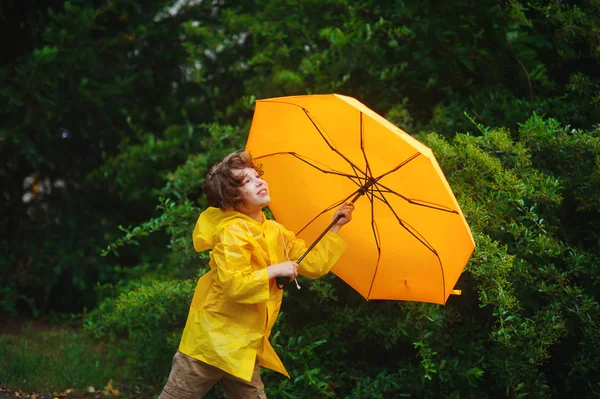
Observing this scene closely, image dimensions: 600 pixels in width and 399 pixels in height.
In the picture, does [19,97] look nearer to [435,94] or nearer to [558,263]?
[435,94]

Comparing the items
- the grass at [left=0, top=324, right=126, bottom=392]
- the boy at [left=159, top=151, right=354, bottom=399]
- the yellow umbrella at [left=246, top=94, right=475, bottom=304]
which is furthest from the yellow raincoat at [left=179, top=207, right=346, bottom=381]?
the grass at [left=0, top=324, right=126, bottom=392]

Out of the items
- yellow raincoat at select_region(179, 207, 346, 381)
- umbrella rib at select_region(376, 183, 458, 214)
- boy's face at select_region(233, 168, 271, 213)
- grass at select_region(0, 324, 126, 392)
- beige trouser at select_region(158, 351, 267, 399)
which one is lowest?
grass at select_region(0, 324, 126, 392)

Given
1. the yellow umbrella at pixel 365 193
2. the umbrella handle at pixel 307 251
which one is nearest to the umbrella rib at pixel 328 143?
the yellow umbrella at pixel 365 193

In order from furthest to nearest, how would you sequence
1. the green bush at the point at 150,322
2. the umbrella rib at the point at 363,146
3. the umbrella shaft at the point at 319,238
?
the green bush at the point at 150,322
the umbrella shaft at the point at 319,238
the umbrella rib at the point at 363,146

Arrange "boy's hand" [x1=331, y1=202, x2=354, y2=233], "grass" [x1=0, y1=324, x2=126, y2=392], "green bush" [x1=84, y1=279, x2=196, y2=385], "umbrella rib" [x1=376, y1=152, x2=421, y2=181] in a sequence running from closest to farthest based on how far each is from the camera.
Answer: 1. "umbrella rib" [x1=376, y1=152, x2=421, y2=181]
2. "boy's hand" [x1=331, y1=202, x2=354, y2=233]
3. "green bush" [x1=84, y1=279, x2=196, y2=385]
4. "grass" [x1=0, y1=324, x2=126, y2=392]

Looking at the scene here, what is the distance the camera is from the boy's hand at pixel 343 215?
3076mm

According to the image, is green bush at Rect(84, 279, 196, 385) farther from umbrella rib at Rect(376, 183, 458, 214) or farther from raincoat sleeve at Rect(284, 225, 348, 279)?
umbrella rib at Rect(376, 183, 458, 214)

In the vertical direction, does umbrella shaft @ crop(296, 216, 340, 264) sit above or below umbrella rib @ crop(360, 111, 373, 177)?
below

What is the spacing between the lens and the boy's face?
295 cm

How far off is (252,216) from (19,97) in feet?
10.2

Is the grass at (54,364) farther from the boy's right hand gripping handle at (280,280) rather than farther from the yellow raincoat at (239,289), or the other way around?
the boy's right hand gripping handle at (280,280)

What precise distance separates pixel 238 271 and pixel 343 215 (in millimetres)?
602

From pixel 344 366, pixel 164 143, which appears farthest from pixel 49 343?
pixel 344 366

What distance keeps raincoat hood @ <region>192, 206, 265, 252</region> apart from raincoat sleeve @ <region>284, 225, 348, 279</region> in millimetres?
269
